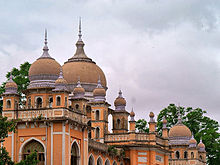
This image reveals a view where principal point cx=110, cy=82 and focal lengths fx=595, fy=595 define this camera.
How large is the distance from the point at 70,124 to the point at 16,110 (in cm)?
326

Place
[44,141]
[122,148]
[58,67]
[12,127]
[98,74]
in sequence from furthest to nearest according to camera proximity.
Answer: [98,74]
[122,148]
[58,67]
[44,141]
[12,127]

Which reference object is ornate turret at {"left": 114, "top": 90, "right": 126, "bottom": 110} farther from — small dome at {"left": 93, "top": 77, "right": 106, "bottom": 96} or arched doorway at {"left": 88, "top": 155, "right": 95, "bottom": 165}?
arched doorway at {"left": 88, "top": 155, "right": 95, "bottom": 165}

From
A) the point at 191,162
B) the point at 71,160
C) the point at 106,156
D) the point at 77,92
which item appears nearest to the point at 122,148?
the point at 106,156

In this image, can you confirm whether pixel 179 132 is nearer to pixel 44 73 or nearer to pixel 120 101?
pixel 120 101

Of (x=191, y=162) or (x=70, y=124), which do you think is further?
(x=191, y=162)

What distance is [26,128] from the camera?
3362cm

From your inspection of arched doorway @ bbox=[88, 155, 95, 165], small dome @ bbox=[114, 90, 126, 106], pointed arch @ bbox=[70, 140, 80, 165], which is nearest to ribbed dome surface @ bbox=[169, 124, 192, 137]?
small dome @ bbox=[114, 90, 126, 106]

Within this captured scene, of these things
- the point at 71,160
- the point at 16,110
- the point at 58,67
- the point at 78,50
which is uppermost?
the point at 78,50

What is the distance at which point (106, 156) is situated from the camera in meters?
40.6

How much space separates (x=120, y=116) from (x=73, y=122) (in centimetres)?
1375

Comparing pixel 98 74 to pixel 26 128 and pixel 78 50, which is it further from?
pixel 26 128

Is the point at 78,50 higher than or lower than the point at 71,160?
higher

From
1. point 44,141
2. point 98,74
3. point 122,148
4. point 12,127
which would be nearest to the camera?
point 12,127

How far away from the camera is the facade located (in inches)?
1298
